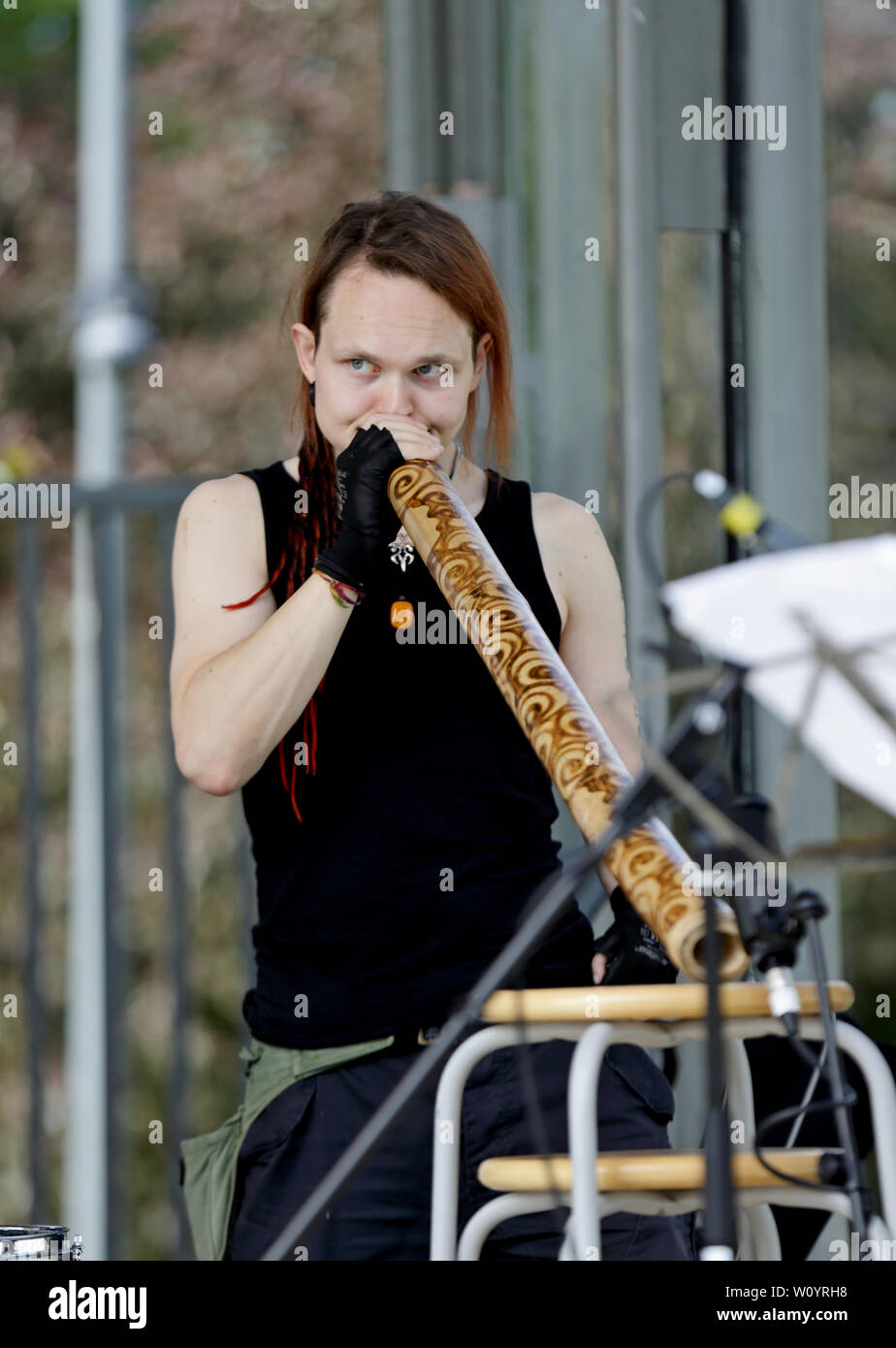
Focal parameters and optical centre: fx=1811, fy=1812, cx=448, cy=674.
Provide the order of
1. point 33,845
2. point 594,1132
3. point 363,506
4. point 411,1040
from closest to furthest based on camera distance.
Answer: point 594,1132
point 363,506
point 411,1040
point 33,845

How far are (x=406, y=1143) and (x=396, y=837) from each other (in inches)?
11.2

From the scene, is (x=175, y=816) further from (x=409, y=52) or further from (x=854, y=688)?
(x=854, y=688)

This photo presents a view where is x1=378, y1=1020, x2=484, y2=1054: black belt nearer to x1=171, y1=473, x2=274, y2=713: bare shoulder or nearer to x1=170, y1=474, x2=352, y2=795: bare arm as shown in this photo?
x1=170, y1=474, x2=352, y2=795: bare arm

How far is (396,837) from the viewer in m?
1.74

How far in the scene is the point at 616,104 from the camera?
8.04ft

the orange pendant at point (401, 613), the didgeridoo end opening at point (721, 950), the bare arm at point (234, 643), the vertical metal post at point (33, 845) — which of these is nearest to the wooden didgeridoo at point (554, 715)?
the didgeridoo end opening at point (721, 950)

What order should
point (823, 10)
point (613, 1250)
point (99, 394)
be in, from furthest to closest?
point (99, 394)
point (823, 10)
point (613, 1250)

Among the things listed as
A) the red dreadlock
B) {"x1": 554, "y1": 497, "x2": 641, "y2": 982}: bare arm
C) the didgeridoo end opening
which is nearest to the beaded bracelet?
the red dreadlock

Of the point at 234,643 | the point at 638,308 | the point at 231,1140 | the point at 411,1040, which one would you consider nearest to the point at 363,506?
the point at 234,643

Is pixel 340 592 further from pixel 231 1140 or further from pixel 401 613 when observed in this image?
pixel 231 1140

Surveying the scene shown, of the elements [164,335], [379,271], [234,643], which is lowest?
[234,643]

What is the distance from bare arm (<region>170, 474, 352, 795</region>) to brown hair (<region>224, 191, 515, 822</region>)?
3cm

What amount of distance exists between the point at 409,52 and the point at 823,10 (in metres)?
0.75
